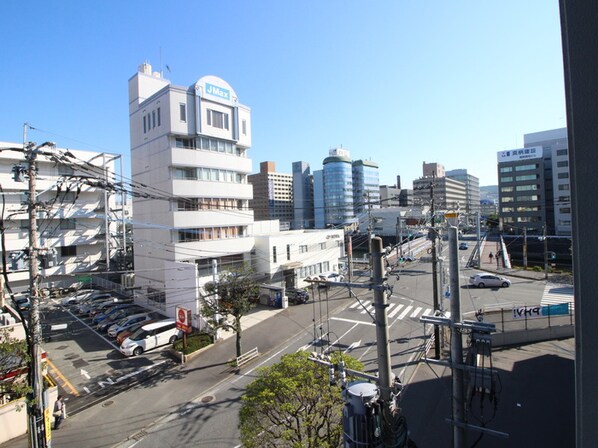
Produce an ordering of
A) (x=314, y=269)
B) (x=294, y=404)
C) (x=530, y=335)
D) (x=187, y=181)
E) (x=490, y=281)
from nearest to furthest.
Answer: (x=294, y=404) → (x=530, y=335) → (x=187, y=181) → (x=490, y=281) → (x=314, y=269)

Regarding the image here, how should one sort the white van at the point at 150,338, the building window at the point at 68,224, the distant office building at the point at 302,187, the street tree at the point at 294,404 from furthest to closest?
the distant office building at the point at 302,187 → the building window at the point at 68,224 → the white van at the point at 150,338 → the street tree at the point at 294,404

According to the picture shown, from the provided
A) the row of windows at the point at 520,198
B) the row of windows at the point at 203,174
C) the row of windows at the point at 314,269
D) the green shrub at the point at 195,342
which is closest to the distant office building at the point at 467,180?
the row of windows at the point at 520,198

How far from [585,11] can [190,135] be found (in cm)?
2442

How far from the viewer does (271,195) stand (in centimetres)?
11025

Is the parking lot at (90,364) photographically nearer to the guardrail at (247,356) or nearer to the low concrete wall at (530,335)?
the guardrail at (247,356)

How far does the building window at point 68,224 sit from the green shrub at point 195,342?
835 inches

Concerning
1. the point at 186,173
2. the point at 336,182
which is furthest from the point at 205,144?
the point at 336,182

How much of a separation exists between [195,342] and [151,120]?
16.6 metres

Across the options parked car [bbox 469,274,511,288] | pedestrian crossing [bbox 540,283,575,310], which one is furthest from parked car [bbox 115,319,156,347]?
pedestrian crossing [bbox 540,283,575,310]

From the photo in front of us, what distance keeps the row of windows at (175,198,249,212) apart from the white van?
7.78 m

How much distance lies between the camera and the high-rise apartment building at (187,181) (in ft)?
74.3

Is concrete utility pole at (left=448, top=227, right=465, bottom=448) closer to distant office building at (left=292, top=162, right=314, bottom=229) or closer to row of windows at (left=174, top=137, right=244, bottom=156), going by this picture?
row of windows at (left=174, top=137, right=244, bottom=156)

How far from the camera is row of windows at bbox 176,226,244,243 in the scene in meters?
23.1

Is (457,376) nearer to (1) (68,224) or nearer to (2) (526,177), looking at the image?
(1) (68,224)
